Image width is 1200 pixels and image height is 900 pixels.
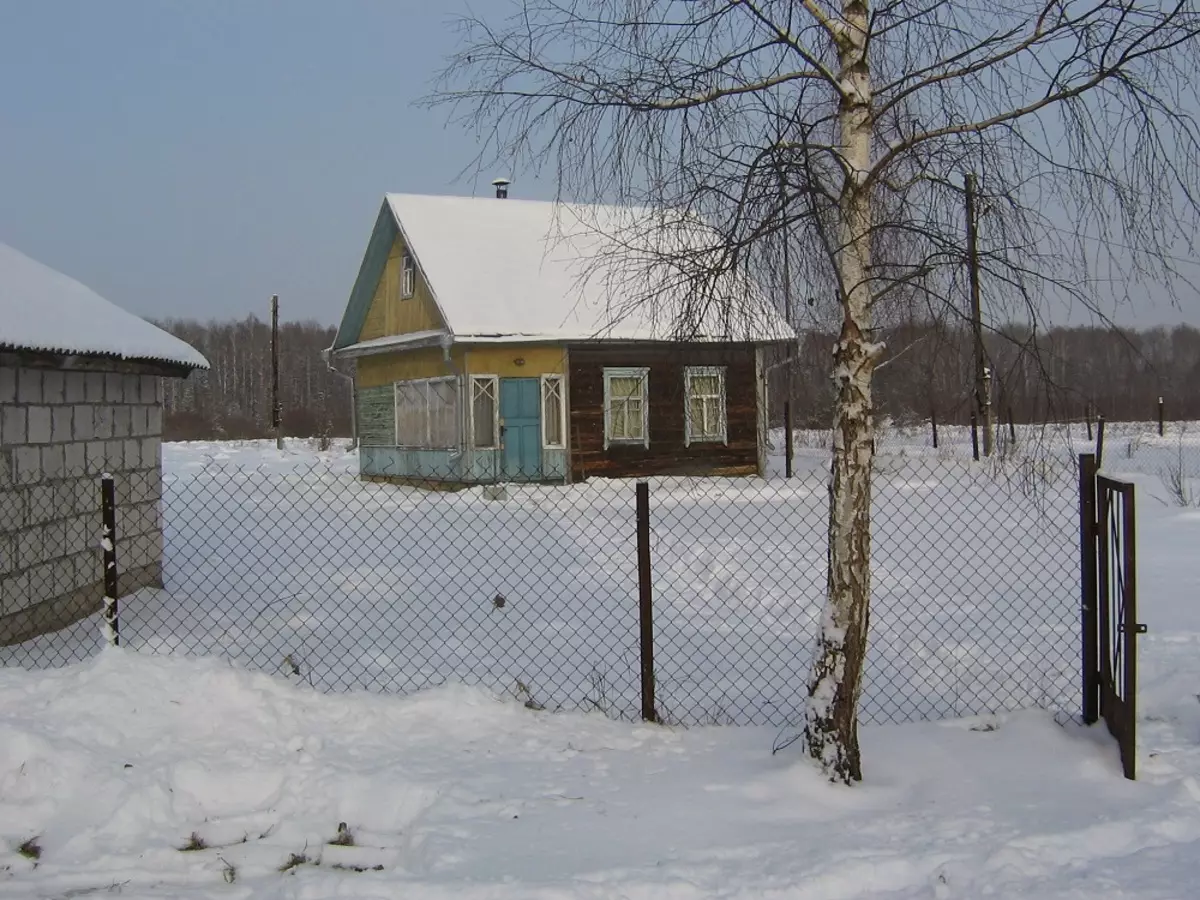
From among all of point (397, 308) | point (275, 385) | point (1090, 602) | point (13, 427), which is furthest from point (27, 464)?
point (275, 385)

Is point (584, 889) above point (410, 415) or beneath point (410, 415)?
beneath

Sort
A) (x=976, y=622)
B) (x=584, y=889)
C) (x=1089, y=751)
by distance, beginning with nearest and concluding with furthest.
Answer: (x=584, y=889) < (x=1089, y=751) < (x=976, y=622)

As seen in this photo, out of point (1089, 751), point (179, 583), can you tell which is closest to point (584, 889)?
point (1089, 751)

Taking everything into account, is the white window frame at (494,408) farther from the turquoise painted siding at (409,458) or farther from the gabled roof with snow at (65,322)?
the gabled roof with snow at (65,322)

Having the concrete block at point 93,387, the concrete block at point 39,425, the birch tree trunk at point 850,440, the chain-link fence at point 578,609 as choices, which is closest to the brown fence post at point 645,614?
the chain-link fence at point 578,609

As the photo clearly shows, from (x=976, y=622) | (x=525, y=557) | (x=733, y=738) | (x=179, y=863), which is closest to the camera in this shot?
(x=179, y=863)

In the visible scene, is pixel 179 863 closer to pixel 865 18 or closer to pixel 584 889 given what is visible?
pixel 584 889

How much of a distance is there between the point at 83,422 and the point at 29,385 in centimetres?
71

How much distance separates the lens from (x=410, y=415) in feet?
68.5

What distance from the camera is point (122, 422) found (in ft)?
28.5

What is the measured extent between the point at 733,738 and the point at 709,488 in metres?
13.4

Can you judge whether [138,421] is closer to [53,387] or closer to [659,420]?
[53,387]

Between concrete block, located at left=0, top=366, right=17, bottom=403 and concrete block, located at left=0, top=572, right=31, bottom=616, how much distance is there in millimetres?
1286

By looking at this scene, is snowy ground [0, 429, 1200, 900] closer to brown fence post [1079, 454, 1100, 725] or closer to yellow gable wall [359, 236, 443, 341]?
brown fence post [1079, 454, 1100, 725]
